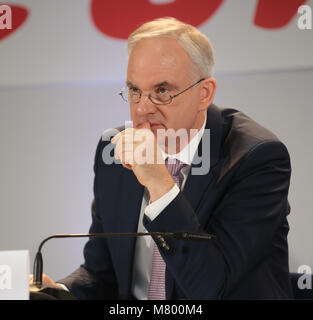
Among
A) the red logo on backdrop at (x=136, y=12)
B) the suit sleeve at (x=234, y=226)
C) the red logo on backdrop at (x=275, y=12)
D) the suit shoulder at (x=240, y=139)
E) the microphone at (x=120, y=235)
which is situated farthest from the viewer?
the red logo on backdrop at (x=136, y=12)

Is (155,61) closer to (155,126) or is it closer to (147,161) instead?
(155,126)

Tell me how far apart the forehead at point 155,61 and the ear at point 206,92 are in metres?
0.14

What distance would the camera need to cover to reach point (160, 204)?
1865 millimetres

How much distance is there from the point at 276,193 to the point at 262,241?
6.9 inches

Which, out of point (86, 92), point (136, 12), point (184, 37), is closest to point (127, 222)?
point (184, 37)

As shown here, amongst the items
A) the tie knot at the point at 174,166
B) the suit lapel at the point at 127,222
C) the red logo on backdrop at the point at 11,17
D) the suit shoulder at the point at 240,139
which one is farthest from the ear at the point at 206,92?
the red logo on backdrop at the point at 11,17

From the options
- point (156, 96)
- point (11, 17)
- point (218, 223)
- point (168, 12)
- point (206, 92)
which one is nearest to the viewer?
point (218, 223)

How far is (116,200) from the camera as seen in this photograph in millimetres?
2252

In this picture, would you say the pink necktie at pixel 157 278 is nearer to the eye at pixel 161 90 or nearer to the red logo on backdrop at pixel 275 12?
the eye at pixel 161 90

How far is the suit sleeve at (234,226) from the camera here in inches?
72.3

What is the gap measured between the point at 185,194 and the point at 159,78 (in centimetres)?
41

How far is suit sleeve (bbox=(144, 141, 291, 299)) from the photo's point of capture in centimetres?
184
